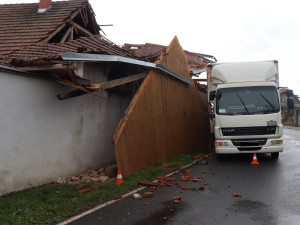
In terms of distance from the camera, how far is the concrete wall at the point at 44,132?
662 cm

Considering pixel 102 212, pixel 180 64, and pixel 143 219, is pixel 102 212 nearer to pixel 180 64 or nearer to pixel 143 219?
pixel 143 219

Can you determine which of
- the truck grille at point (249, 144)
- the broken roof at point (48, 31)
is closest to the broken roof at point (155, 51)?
the broken roof at point (48, 31)

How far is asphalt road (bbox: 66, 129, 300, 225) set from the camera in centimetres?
499

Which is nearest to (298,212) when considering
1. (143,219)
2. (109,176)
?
(143,219)

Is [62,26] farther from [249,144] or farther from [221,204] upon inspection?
[221,204]

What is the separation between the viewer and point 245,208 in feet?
18.1

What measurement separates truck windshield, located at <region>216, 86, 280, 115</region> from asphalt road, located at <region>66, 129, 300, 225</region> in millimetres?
2662

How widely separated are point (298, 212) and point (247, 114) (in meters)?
5.90

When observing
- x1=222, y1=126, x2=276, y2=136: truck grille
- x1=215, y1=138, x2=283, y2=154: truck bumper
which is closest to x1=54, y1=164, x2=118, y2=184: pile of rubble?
x1=215, y1=138, x2=283, y2=154: truck bumper

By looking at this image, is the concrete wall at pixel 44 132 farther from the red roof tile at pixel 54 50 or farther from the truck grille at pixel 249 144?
the truck grille at pixel 249 144

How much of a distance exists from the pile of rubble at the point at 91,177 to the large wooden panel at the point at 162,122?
0.60m

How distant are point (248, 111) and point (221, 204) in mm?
5718

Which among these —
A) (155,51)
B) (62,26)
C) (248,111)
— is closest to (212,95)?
(248,111)

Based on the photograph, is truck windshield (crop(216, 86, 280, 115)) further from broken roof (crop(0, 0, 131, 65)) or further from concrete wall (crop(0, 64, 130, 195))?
concrete wall (crop(0, 64, 130, 195))
